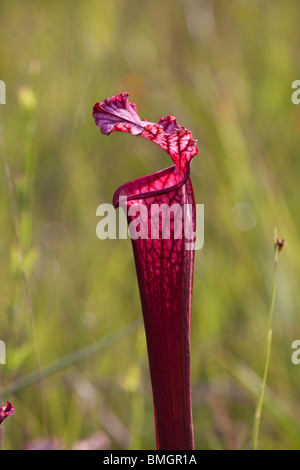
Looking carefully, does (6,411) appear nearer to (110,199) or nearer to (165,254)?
(165,254)

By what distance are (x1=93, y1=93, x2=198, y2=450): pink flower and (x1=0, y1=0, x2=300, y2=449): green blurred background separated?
1.06 feet

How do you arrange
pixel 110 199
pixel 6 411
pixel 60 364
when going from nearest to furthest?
pixel 6 411, pixel 60 364, pixel 110 199

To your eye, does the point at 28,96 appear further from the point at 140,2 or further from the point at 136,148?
the point at 140,2

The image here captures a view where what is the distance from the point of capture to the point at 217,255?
2.45 m

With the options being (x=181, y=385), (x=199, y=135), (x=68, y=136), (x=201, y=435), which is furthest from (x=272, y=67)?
(x=181, y=385)

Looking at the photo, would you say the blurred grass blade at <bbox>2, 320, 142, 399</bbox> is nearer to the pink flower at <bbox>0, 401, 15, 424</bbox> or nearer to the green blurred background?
the green blurred background

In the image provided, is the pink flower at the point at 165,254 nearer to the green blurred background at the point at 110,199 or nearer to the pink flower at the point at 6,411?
the pink flower at the point at 6,411

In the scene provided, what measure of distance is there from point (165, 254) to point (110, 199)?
2098 millimetres

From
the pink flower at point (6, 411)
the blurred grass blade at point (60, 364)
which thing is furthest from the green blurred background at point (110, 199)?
the pink flower at point (6, 411)

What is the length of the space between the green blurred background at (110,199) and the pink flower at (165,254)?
32 cm

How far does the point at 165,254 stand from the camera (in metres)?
0.84

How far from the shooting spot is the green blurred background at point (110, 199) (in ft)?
5.10

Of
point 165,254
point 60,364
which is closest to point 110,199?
point 60,364

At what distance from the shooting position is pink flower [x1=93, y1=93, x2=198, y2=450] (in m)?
0.83
